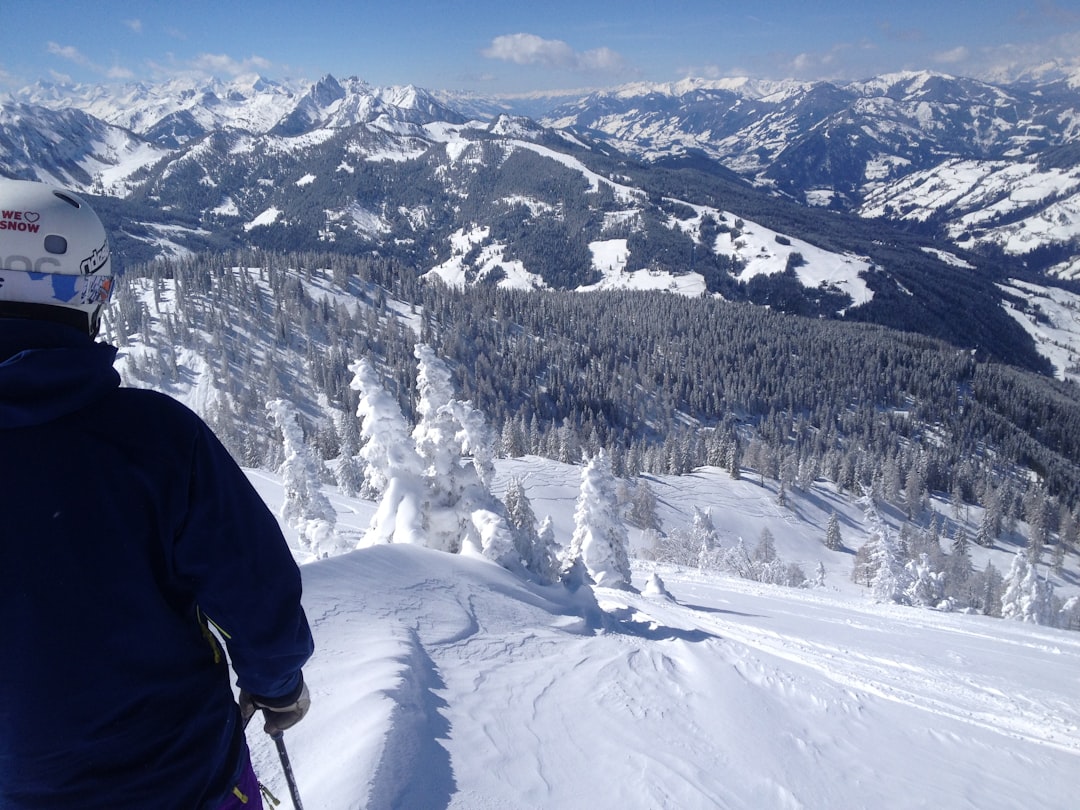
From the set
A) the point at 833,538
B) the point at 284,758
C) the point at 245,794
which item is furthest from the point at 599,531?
the point at 833,538

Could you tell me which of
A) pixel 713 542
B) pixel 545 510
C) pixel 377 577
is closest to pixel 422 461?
pixel 377 577

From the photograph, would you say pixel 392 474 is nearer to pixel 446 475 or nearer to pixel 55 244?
pixel 446 475

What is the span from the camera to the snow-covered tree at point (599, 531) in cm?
Answer: 3250

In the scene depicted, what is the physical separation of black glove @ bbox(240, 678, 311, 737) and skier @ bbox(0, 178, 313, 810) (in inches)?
8.7

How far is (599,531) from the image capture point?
33000mm

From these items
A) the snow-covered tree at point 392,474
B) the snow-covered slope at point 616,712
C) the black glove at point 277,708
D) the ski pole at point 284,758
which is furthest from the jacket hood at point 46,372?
the snow-covered tree at point 392,474

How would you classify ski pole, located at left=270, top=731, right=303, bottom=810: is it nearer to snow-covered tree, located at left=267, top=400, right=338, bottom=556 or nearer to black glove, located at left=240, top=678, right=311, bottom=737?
black glove, located at left=240, top=678, right=311, bottom=737

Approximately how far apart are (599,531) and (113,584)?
3203 cm

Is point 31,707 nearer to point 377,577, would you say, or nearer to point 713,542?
point 377,577

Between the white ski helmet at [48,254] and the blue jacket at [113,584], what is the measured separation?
0.17m

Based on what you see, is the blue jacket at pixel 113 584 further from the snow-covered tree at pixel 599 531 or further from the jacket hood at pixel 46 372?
the snow-covered tree at pixel 599 531

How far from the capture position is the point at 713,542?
2361 inches

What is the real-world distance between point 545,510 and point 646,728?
176ft

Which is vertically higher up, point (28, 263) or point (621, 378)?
point (28, 263)
